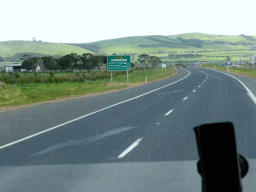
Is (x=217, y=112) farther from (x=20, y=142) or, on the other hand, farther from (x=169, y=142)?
(x=20, y=142)

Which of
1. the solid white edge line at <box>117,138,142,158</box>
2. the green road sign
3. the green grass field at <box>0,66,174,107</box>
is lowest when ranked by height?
the green grass field at <box>0,66,174,107</box>

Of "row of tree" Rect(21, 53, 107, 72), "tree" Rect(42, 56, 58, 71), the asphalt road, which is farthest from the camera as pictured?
"row of tree" Rect(21, 53, 107, 72)

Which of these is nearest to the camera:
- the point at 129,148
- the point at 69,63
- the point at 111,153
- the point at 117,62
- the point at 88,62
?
the point at 111,153

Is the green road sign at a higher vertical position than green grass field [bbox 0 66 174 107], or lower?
higher

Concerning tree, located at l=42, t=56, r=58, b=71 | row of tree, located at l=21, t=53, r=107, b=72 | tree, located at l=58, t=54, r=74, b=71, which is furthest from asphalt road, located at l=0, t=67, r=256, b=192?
tree, located at l=58, t=54, r=74, b=71

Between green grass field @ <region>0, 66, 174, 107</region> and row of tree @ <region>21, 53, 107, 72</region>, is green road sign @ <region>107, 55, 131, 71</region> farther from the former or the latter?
row of tree @ <region>21, 53, 107, 72</region>

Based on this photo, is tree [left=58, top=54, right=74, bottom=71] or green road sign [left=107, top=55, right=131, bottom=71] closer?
green road sign [left=107, top=55, right=131, bottom=71]

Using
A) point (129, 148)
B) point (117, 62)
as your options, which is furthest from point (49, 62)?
point (129, 148)

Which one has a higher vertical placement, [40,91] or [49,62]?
[49,62]

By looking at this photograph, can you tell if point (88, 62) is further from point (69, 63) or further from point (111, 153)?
point (111, 153)

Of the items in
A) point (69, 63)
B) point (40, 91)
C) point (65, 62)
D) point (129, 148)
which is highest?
point (129, 148)

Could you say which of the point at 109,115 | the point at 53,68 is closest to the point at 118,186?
the point at 109,115

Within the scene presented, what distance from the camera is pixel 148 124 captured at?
40.1ft

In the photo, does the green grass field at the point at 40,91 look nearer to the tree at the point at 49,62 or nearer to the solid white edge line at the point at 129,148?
the solid white edge line at the point at 129,148
